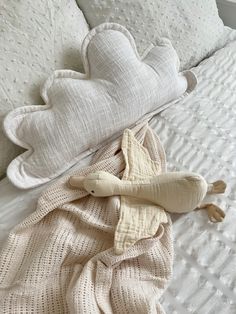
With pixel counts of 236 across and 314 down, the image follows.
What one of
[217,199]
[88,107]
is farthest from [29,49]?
[217,199]

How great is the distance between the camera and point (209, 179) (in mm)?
985

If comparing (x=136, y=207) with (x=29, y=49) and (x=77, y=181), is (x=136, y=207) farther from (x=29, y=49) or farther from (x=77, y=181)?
(x=29, y=49)

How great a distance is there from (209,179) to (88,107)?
0.33 metres

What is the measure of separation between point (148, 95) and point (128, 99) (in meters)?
0.07

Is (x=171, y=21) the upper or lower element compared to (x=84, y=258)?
upper

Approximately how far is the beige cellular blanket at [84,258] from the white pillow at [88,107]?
8 cm

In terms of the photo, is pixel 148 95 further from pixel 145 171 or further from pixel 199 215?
pixel 199 215

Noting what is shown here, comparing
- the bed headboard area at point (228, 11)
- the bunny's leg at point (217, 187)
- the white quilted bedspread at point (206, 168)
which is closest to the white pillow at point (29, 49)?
the white quilted bedspread at point (206, 168)

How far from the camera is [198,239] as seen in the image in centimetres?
85

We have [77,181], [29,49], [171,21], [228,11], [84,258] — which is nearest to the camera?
[84,258]

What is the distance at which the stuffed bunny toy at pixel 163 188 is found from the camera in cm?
86

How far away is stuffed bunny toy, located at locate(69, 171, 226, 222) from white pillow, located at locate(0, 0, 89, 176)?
243mm

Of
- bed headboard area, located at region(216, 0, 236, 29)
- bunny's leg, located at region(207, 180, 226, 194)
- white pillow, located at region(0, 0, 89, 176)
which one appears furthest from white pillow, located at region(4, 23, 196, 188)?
bed headboard area, located at region(216, 0, 236, 29)

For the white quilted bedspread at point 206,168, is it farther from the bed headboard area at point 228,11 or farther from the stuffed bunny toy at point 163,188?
the bed headboard area at point 228,11
